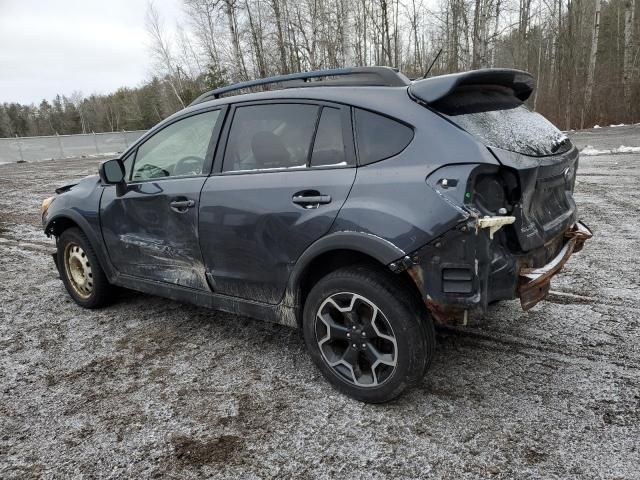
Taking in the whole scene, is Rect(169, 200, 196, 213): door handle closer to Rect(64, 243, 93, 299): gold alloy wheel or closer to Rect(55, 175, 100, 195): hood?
Rect(55, 175, 100, 195): hood

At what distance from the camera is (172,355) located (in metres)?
3.37

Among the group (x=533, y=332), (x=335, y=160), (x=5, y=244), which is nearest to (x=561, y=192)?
(x=533, y=332)

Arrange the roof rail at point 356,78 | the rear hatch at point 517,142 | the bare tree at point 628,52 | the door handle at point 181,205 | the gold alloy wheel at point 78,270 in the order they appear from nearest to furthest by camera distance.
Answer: the rear hatch at point 517,142, the roof rail at point 356,78, the door handle at point 181,205, the gold alloy wheel at point 78,270, the bare tree at point 628,52

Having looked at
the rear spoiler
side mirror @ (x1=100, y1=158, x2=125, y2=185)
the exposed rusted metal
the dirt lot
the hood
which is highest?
the rear spoiler

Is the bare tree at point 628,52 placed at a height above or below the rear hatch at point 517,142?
above

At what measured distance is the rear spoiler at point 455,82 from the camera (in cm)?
243

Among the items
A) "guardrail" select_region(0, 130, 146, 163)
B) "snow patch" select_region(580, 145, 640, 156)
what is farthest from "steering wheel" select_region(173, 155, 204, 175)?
"guardrail" select_region(0, 130, 146, 163)

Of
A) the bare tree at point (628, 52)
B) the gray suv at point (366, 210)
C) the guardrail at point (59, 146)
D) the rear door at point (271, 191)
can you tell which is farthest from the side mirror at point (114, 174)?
the bare tree at point (628, 52)

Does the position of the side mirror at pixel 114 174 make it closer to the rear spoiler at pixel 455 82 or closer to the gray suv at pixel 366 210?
the gray suv at pixel 366 210

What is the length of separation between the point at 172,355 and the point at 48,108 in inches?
4501

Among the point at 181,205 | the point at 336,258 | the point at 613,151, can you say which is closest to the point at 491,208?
the point at 336,258

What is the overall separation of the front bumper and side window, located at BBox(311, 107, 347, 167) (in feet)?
2.49

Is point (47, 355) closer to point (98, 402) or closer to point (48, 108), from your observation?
Result: point (98, 402)

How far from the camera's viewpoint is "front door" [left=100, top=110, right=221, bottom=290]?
10.8ft
